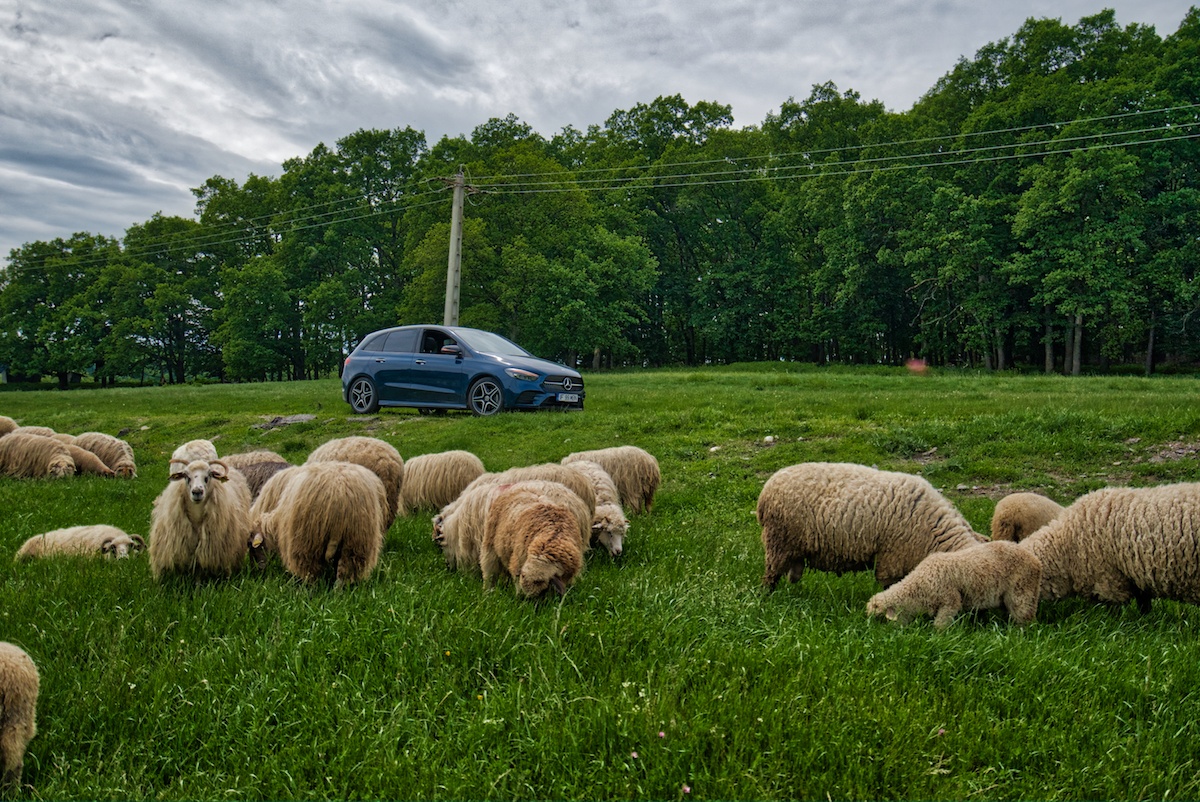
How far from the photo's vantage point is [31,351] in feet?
187

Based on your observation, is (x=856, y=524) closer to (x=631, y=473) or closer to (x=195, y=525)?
(x=631, y=473)

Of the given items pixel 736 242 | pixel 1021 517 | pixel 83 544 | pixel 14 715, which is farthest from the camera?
pixel 736 242

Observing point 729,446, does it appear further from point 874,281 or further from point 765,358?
point 765,358

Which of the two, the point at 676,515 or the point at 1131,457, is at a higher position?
the point at 1131,457

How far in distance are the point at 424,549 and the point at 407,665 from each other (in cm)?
328

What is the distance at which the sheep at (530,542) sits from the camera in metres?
4.32

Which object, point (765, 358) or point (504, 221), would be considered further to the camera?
point (765, 358)

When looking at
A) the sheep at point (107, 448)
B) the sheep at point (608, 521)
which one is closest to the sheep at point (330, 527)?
the sheep at point (608, 521)

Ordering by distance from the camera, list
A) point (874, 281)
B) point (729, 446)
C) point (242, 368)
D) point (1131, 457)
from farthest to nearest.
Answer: point (242, 368)
point (874, 281)
point (729, 446)
point (1131, 457)

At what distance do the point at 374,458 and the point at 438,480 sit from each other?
5.31 feet

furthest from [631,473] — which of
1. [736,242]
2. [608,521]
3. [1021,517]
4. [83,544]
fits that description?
[736,242]

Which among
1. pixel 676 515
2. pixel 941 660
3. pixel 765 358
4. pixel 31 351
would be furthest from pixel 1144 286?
pixel 31 351

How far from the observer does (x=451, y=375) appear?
14711 millimetres

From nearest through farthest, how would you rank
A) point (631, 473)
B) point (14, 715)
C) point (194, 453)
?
point (14, 715)
point (194, 453)
point (631, 473)
